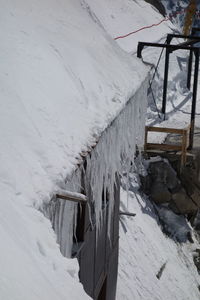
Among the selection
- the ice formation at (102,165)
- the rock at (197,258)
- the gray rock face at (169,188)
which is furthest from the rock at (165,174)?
the ice formation at (102,165)

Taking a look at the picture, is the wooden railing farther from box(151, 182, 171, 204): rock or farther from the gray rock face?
box(151, 182, 171, 204): rock

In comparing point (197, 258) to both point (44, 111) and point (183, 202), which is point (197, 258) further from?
point (44, 111)

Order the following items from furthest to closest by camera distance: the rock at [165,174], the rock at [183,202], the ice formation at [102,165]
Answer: the rock at [183,202]
the rock at [165,174]
the ice formation at [102,165]

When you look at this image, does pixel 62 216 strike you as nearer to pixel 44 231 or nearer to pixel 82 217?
pixel 44 231

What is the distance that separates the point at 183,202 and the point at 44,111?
37.6 feet

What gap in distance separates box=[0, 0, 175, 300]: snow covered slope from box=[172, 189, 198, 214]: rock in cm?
780

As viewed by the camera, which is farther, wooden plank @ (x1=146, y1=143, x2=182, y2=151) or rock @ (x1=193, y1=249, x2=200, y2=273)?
wooden plank @ (x1=146, y1=143, x2=182, y2=151)

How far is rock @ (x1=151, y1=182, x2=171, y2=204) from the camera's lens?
566 inches

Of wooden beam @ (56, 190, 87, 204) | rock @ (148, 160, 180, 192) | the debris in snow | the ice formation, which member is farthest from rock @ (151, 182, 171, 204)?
wooden beam @ (56, 190, 87, 204)

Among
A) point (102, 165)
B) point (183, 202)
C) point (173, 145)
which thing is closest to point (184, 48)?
point (173, 145)

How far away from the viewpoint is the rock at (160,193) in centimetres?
1437

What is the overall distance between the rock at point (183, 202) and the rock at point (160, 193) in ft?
0.67

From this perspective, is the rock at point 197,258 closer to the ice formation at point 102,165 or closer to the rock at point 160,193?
the rock at point 160,193

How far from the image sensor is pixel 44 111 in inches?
142
